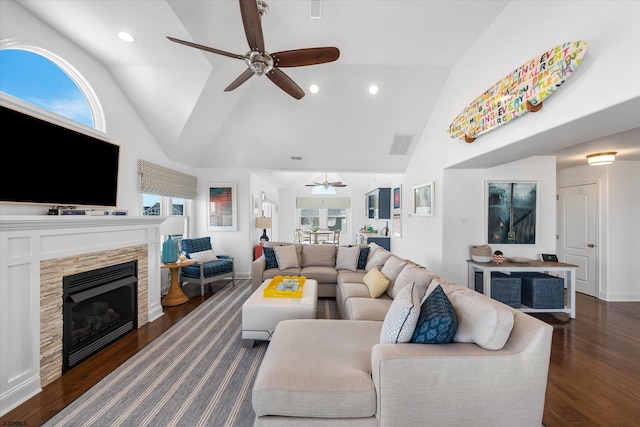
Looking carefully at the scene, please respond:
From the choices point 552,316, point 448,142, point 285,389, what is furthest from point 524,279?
point 285,389

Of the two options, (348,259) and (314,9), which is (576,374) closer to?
(348,259)

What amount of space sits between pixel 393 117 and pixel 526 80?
2.39 meters

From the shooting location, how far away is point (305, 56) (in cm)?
199

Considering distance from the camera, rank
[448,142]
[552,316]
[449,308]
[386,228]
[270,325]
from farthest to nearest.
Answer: [386,228] → [448,142] → [552,316] → [270,325] → [449,308]

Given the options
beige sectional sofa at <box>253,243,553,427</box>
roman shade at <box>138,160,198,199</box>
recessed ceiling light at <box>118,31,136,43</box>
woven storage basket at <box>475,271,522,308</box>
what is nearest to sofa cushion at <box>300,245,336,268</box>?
woven storage basket at <box>475,271,522,308</box>

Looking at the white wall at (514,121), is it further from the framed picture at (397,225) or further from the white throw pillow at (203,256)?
the white throw pillow at (203,256)

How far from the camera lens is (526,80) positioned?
7.01ft

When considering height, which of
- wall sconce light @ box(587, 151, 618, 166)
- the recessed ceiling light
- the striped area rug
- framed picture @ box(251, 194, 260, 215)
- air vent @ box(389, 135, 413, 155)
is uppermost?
the recessed ceiling light

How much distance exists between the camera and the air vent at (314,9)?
2.42 metres

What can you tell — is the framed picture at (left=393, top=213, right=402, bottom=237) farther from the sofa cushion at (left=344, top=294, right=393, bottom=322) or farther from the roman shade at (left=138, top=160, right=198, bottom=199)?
the roman shade at (left=138, top=160, right=198, bottom=199)

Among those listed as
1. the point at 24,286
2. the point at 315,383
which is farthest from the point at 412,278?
the point at 24,286

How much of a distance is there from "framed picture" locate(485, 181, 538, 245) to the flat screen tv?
5.06m

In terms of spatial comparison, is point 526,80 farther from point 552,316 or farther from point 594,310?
point 594,310

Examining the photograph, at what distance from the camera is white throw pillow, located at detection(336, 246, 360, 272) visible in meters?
4.05
